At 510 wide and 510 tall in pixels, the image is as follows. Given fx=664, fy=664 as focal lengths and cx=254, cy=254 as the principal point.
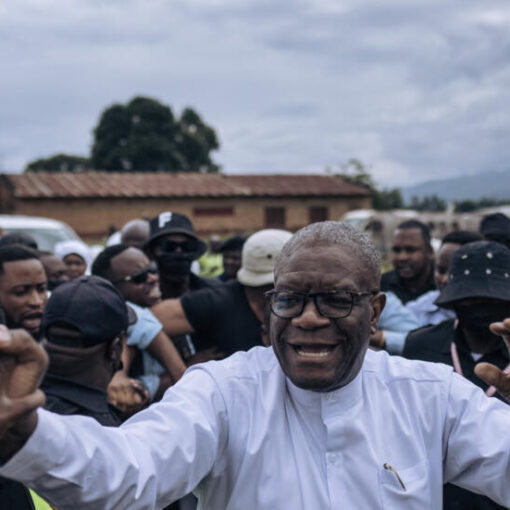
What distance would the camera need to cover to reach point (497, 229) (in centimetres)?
607

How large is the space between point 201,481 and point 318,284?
63 centimetres

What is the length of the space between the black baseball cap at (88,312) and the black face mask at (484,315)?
1.57 meters

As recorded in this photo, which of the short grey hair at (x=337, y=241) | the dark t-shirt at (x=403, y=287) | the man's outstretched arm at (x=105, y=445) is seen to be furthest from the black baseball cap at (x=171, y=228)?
the man's outstretched arm at (x=105, y=445)

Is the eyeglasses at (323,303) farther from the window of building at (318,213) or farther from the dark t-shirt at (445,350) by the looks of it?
the window of building at (318,213)

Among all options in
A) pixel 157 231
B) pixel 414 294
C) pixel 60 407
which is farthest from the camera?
pixel 414 294

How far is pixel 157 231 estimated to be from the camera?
4.51 meters

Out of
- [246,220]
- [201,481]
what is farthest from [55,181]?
[201,481]

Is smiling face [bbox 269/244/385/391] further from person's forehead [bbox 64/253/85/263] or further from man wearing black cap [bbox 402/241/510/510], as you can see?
person's forehead [bbox 64/253/85/263]

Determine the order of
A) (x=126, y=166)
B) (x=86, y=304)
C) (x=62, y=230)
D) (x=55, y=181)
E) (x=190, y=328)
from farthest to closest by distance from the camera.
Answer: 1. (x=126, y=166)
2. (x=55, y=181)
3. (x=62, y=230)
4. (x=190, y=328)
5. (x=86, y=304)

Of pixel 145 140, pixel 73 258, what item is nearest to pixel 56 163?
pixel 145 140

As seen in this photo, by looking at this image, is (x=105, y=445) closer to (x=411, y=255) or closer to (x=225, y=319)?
(x=225, y=319)

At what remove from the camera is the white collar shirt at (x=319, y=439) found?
1.66m

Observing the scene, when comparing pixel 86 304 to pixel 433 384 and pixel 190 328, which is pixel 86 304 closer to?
pixel 190 328

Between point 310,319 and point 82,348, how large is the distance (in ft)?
3.49
